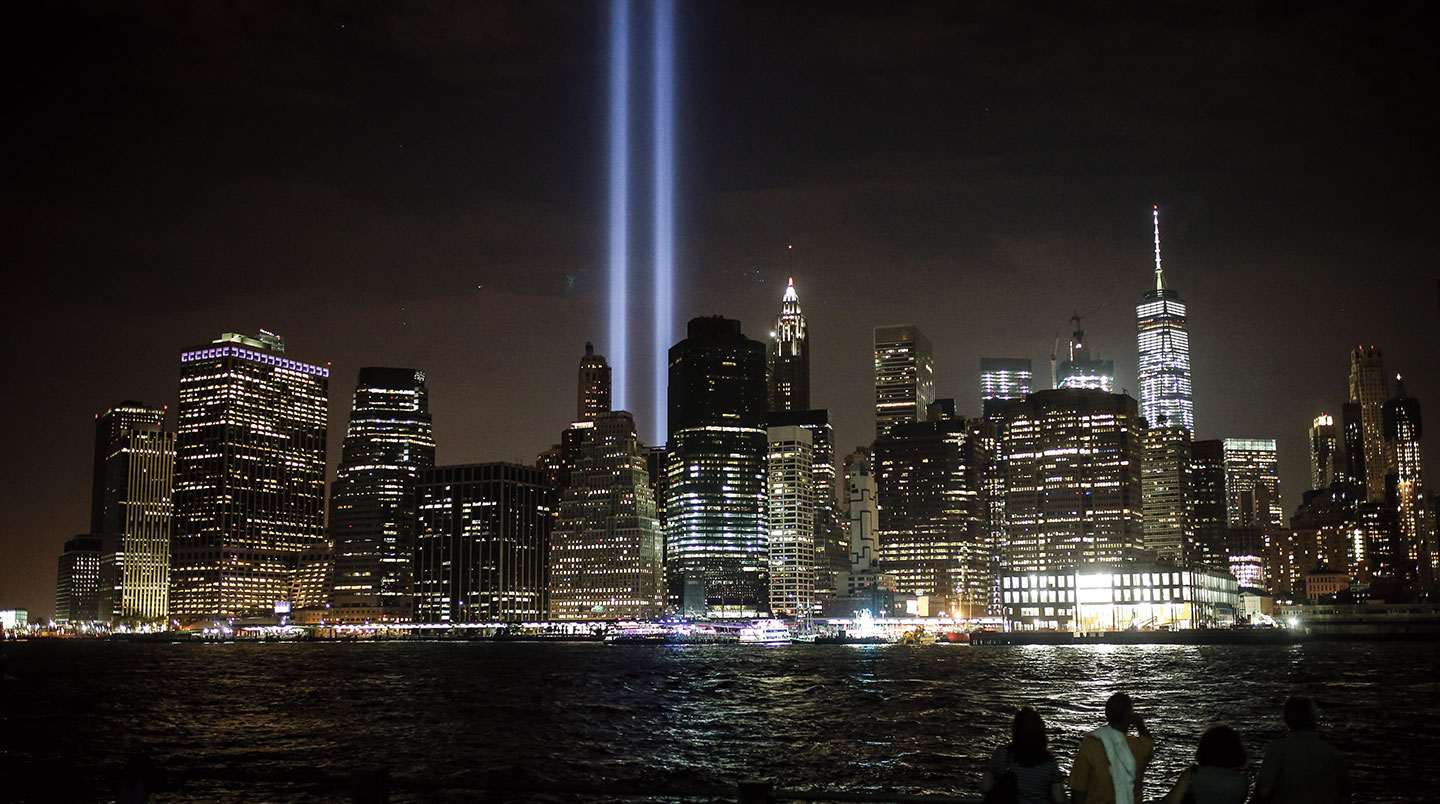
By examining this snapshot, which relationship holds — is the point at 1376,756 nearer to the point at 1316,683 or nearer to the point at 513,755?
the point at 513,755

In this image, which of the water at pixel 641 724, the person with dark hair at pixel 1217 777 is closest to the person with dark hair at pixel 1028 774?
the person with dark hair at pixel 1217 777

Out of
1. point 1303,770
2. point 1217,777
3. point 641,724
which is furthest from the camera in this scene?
point 641,724

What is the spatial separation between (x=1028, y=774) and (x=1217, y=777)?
5.65 feet

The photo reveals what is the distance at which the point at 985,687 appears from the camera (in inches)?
3708

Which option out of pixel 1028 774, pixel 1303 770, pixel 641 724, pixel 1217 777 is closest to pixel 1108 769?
pixel 1028 774

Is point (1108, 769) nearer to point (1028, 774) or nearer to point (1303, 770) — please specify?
point (1028, 774)

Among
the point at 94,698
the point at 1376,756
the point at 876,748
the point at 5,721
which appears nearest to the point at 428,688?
the point at 94,698

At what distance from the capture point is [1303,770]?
11.8m

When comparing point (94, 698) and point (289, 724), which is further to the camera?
point (94, 698)

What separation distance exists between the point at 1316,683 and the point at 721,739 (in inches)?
2684

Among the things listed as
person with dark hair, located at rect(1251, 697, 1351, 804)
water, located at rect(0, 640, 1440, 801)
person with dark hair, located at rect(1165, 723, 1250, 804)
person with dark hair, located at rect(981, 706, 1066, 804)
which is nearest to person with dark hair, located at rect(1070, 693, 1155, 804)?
person with dark hair, located at rect(981, 706, 1066, 804)

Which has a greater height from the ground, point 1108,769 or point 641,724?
point 1108,769

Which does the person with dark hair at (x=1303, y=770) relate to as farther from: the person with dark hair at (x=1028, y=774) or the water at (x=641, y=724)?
the water at (x=641, y=724)

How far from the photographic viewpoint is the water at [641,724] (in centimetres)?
3875
